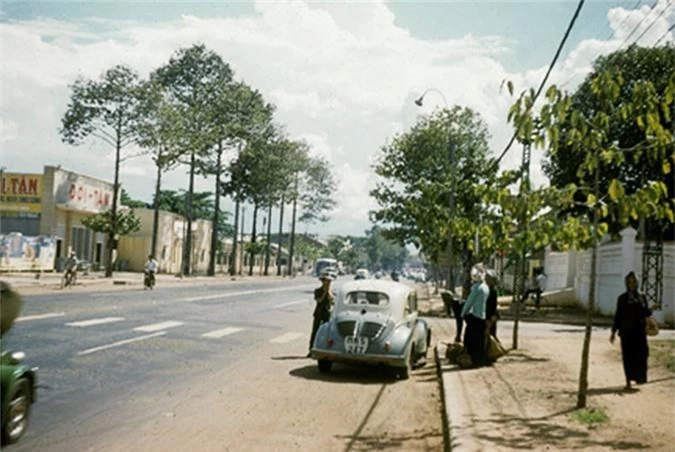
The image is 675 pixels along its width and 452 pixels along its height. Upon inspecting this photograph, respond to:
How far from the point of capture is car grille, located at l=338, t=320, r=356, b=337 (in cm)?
1353

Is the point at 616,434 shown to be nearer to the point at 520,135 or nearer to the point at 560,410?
the point at 560,410

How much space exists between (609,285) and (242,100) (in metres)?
38.9

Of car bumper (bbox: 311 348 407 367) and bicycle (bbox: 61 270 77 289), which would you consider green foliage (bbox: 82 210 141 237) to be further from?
car bumper (bbox: 311 348 407 367)

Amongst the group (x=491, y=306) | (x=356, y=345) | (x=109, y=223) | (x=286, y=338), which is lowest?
(x=286, y=338)

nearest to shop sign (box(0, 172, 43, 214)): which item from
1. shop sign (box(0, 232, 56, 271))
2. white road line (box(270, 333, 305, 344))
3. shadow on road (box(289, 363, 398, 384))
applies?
shop sign (box(0, 232, 56, 271))

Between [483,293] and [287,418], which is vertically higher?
[483,293]

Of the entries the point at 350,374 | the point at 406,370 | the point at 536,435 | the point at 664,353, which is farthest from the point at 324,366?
the point at 664,353

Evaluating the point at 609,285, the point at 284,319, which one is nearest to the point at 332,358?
the point at 284,319

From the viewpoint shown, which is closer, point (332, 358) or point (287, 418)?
point (287, 418)

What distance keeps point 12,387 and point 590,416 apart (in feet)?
21.8

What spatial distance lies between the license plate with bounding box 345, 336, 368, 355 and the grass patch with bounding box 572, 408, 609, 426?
420cm

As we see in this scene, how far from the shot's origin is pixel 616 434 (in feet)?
28.6

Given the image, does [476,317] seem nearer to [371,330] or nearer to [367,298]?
[367,298]

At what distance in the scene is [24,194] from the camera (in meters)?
51.8
